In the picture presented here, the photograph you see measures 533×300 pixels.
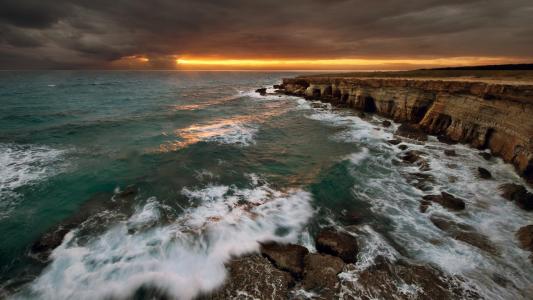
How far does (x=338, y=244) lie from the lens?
779 cm

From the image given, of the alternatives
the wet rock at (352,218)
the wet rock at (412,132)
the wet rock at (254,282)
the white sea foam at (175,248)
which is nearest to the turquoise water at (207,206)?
the white sea foam at (175,248)

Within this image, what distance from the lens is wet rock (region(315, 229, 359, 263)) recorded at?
7.49 m

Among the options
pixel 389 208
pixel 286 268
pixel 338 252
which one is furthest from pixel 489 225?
pixel 286 268

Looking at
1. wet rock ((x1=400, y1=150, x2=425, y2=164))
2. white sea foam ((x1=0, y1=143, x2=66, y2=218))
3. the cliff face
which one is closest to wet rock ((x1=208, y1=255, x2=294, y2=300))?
white sea foam ((x1=0, y1=143, x2=66, y2=218))

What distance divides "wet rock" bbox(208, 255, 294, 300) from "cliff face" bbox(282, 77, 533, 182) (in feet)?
46.7

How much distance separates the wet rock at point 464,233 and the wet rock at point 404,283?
7.30 feet

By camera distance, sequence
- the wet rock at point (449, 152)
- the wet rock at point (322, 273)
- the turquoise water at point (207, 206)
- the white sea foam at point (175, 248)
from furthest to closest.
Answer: the wet rock at point (449, 152)
the turquoise water at point (207, 206)
the white sea foam at point (175, 248)
the wet rock at point (322, 273)

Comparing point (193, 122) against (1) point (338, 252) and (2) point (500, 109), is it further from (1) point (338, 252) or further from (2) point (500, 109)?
(2) point (500, 109)

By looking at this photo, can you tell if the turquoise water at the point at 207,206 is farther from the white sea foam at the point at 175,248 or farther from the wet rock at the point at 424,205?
the wet rock at the point at 424,205

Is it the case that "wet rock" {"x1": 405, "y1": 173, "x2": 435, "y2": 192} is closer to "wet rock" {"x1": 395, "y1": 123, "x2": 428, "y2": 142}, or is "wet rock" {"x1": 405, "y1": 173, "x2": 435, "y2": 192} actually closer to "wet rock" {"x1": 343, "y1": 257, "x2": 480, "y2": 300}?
"wet rock" {"x1": 343, "y1": 257, "x2": 480, "y2": 300}

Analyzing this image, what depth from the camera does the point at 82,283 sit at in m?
6.98

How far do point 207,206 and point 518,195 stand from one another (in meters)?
14.1

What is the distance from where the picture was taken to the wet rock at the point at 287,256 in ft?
23.2

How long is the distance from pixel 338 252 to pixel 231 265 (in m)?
3.53
